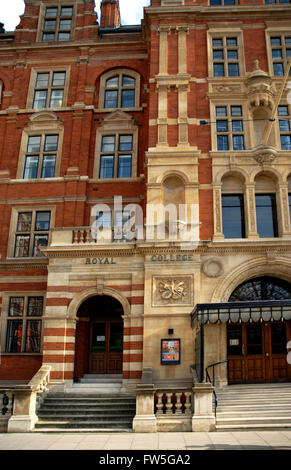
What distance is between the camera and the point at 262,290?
18594mm

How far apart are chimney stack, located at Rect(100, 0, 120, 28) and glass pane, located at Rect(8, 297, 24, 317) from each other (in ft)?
58.3

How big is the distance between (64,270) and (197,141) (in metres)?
8.44

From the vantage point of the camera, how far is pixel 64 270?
60.5 ft

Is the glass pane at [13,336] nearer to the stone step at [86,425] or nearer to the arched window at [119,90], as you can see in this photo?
the stone step at [86,425]

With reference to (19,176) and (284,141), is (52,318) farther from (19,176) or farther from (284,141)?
(284,141)

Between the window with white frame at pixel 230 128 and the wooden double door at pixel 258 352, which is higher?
the window with white frame at pixel 230 128

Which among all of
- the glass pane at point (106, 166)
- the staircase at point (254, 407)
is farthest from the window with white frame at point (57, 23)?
the staircase at point (254, 407)

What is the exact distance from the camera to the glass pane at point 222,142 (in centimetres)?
2041

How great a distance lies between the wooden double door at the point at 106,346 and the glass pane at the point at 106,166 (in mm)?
7445

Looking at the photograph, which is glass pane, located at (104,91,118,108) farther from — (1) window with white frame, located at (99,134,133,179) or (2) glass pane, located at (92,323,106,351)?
(2) glass pane, located at (92,323,106,351)

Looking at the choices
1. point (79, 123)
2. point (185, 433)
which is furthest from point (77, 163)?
point (185, 433)

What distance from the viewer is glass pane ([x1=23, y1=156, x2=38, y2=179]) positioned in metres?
23.0

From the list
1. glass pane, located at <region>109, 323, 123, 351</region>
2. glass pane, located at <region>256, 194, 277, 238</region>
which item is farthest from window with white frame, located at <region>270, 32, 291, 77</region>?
glass pane, located at <region>109, 323, 123, 351</region>

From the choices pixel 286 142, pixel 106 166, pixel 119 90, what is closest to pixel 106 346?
pixel 106 166
